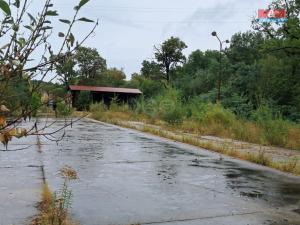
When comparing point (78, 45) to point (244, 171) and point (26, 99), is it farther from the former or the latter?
point (244, 171)

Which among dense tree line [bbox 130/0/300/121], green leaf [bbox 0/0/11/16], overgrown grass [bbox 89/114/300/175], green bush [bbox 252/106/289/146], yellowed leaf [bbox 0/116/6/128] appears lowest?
overgrown grass [bbox 89/114/300/175]

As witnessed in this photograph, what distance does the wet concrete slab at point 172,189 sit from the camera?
5219 millimetres

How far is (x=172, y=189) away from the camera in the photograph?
22.1 feet

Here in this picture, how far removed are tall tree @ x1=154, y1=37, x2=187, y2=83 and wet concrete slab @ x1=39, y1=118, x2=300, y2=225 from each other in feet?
183

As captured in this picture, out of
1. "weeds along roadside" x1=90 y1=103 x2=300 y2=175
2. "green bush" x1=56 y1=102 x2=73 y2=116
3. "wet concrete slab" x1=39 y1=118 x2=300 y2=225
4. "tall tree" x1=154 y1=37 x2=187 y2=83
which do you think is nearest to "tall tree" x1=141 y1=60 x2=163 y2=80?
"tall tree" x1=154 y1=37 x2=187 y2=83

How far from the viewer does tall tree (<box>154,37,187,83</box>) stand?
6581cm

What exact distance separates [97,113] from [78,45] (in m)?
28.7

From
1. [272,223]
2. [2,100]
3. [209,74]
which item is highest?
[209,74]

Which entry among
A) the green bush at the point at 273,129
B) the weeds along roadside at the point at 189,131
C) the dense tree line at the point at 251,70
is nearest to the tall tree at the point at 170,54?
the dense tree line at the point at 251,70

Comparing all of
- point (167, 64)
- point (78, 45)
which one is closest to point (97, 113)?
point (78, 45)

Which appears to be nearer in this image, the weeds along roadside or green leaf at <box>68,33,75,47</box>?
green leaf at <box>68,33,75,47</box>

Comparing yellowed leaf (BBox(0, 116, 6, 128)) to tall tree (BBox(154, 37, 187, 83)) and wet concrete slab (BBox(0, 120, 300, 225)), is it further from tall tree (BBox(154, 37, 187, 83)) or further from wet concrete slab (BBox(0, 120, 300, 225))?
tall tree (BBox(154, 37, 187, 83))

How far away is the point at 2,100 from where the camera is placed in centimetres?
209

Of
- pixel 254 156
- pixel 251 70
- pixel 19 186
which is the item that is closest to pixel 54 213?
pixel 19 186
